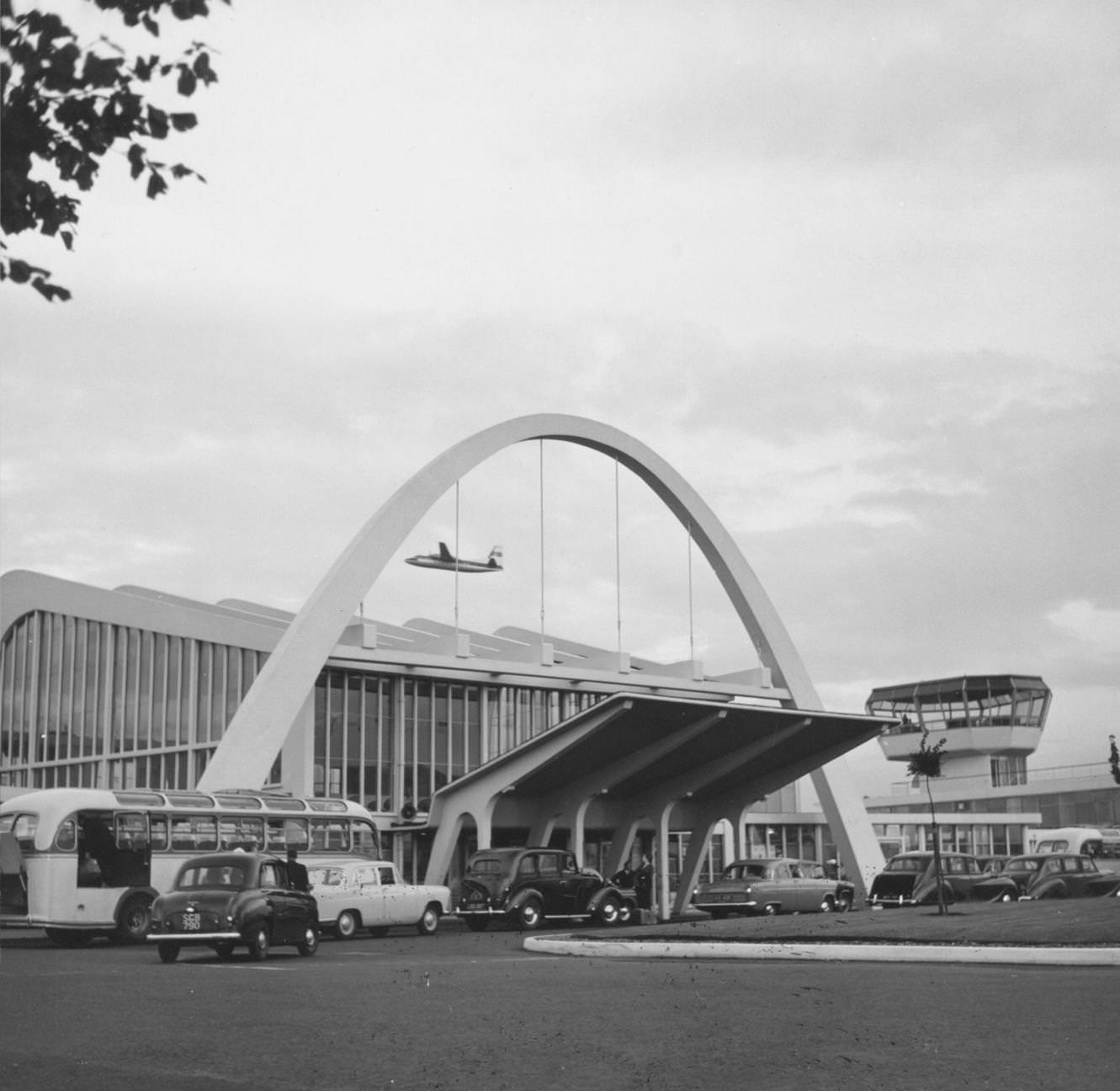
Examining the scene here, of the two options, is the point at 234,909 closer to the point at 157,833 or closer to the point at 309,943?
the point at 309,943

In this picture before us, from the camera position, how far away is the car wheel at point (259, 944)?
65.5 feet

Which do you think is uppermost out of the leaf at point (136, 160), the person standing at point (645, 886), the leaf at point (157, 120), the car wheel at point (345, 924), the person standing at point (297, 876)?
A: the leaf at point (157, 120)

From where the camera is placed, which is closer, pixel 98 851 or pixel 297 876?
pixel 297 876

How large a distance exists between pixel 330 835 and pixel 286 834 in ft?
4.24

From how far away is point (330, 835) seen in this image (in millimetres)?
30547

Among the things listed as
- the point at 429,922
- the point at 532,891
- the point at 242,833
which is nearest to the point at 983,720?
the point at 532,891

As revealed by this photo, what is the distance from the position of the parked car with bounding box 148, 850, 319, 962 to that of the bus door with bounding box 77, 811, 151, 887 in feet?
17.3

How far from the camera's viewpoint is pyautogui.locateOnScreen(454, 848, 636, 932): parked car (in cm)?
2973

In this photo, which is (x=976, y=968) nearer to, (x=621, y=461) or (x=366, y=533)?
(x=366, y=533)

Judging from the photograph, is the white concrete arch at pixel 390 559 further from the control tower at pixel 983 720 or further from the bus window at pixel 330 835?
the control tower at pixel 983 720

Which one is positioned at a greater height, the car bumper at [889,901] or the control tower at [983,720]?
the control tower at [983,720]

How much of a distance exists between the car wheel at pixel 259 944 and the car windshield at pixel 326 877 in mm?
5996

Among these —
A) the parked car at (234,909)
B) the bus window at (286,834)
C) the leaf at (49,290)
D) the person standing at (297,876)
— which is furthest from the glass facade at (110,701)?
the leaf at (49,290)

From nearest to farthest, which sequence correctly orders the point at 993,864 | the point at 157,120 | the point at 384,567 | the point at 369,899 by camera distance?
the point at 157,120
the point at 369,899
the point at 993,864
the point at 384,567
